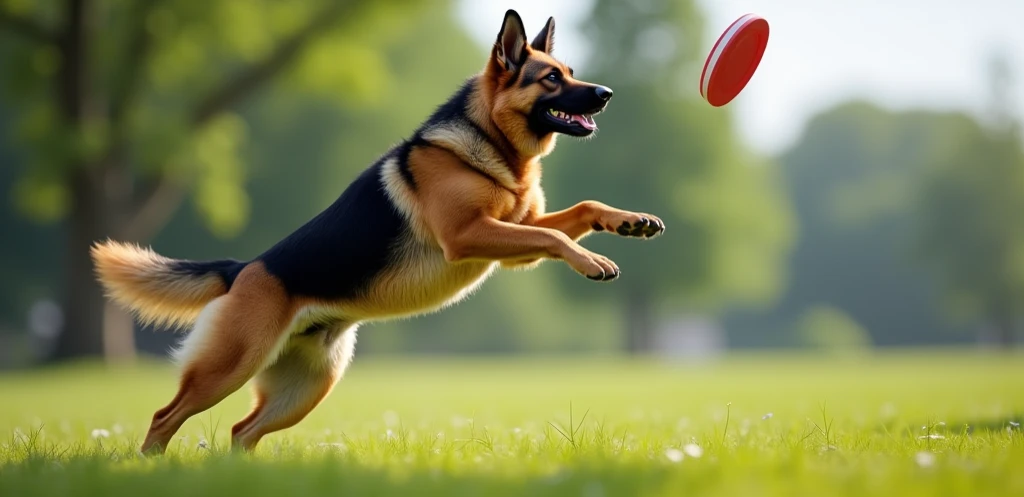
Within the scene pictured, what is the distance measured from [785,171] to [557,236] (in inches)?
2477

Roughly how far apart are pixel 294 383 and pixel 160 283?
111 cm

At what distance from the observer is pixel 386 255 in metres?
5.75

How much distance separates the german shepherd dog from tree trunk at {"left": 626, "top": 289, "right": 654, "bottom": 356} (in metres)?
29.3

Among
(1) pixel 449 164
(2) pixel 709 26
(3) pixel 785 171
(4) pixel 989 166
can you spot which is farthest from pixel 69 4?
(3) pixel 785 171

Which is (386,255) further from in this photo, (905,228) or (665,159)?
(905,228)

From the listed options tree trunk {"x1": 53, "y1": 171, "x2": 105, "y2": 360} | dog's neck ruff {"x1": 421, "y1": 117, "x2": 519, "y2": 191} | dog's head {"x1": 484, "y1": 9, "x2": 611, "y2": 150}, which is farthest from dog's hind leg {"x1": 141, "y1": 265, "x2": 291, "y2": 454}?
tree trunk {"x1": 53, "y1": 171, "x2": 105, "y2": 360}

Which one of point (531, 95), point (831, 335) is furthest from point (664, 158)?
point (531, 95)

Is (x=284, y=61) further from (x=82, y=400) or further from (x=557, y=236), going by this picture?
(x=557, y=236)

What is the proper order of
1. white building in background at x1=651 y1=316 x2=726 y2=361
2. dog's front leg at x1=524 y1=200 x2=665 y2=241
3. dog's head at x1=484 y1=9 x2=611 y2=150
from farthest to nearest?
1. white building in background at x1=651 y1=316 x2=726 y2=361
2. dog's head at x1=484 y1=9 x2=611 y2=150
3. dog's front leg at x1=524 y1=200 x2=665 y2=241

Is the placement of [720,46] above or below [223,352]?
above

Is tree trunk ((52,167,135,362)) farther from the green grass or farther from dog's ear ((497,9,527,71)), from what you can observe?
dog's ear ((497,9,527,71))

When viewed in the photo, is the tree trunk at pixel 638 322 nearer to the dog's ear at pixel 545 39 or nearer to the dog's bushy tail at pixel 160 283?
the dog's ear at pixel 545 39

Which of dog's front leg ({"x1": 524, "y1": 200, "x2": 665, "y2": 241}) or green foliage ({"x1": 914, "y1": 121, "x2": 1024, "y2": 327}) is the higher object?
green foliage ({"x1": 914, "y1": 121, "x2": 1024, "y2": 327})

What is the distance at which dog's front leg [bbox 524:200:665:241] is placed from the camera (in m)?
5.62
